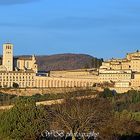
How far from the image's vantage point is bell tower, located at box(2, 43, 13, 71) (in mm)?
86938

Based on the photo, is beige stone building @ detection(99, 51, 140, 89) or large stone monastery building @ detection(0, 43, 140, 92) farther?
large stone monastery building @ detection(0, 43, 140, 92)

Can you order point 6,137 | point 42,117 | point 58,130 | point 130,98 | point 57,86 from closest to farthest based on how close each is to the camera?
point 6,137 → point 42,117 → point 58,130 → point 130,98 → point 57,86

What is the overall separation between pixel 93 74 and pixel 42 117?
2142 inches

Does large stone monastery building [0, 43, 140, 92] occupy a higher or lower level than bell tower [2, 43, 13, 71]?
lower

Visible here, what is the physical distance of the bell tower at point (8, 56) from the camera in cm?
8694

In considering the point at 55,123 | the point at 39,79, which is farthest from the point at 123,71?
the point at 55,123

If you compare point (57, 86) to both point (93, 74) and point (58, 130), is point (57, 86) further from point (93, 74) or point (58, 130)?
point (58, 130)

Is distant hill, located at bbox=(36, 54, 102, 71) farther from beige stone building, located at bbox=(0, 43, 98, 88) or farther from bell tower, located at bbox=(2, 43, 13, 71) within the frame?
beige stone building, located at bbox=(0, 43, 98, 88)

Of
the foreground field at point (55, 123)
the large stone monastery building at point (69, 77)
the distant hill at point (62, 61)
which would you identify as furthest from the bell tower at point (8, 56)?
the foreground field at point (55, 123)

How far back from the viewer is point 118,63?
91.4 metres

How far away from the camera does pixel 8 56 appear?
88.1 meters

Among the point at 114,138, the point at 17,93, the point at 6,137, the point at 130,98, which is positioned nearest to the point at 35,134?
the point at 6,137

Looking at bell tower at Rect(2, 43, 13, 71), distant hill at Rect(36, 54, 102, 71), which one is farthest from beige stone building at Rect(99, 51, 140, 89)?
distant hill at Rect(36, 54, 102, 71)

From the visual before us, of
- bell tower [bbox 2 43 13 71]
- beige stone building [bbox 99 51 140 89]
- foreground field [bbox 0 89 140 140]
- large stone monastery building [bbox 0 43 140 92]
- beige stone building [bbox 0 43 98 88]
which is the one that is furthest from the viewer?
bell tower [bbox 2 43 13 71]
